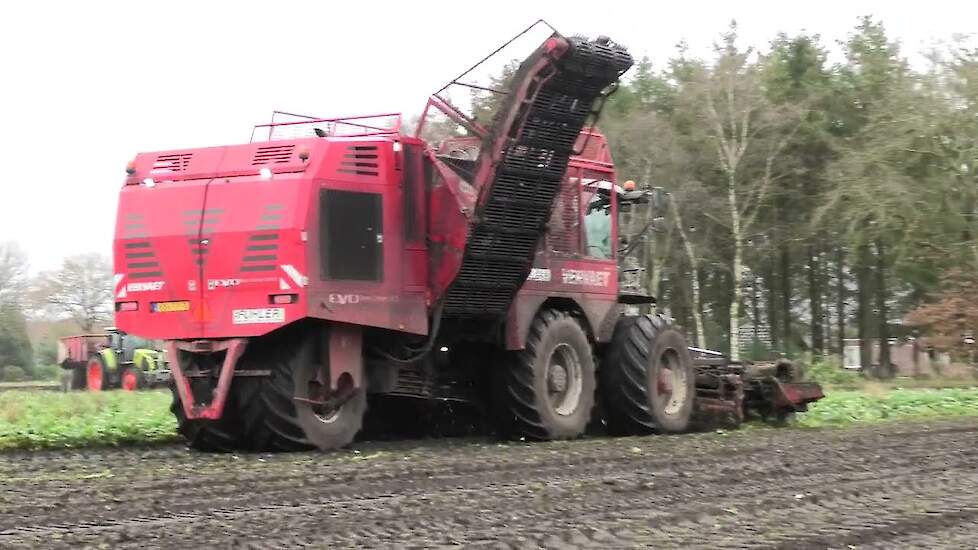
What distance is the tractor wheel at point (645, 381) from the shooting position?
45.5 feet

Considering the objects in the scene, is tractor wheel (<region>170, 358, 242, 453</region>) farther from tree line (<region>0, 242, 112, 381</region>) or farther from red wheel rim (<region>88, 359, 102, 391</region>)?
tree line (<region>0, 242, 112, 381</region>)

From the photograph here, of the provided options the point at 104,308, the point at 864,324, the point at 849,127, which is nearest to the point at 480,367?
the point at 849,127

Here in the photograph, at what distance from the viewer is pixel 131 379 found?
32469mm

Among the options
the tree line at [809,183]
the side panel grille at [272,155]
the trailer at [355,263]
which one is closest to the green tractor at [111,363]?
the tree line at [809,183]

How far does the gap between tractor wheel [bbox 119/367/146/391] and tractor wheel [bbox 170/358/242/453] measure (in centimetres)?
2130

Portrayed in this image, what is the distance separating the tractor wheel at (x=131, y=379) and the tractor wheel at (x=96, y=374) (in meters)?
0.41

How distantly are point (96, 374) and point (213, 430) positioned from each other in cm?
2428

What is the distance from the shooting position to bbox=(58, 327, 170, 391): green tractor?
32312 mm

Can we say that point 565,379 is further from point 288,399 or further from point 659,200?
point 288,399

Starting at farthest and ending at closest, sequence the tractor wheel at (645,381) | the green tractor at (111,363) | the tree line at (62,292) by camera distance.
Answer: the tree line at (62,292) < the green tractor at (111,363) < the tractor wheel at (645,381)

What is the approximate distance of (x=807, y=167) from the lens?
42.1 m

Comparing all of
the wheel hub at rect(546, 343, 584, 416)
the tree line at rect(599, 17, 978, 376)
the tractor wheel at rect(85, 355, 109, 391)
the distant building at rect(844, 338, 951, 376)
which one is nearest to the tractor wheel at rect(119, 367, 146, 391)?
the tractor wheel at rect(85, 355, 109, 391)

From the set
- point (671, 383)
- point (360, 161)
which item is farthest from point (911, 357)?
point (360, 161)

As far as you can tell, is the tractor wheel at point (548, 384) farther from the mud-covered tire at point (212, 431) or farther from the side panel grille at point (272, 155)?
the side panel grille at point (272, 155)
